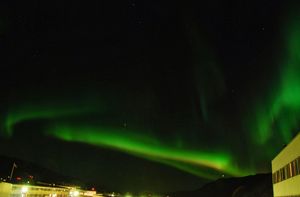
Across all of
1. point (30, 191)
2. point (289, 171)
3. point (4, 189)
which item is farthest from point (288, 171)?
point (30, 191)

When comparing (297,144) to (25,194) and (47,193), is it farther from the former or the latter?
(47,193)

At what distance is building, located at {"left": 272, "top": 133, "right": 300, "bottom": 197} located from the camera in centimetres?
3561

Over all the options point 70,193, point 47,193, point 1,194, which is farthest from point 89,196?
point 1,194

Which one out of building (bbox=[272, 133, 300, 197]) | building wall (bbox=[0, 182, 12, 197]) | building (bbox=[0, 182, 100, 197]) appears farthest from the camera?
building (bbox=[0, 182, 100, 197])

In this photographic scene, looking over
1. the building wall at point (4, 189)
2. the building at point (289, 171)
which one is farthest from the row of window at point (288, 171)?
the building wall at point (4, 189)

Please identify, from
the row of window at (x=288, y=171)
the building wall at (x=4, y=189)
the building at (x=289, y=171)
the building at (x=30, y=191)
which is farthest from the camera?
the building at (x=30, y=191)

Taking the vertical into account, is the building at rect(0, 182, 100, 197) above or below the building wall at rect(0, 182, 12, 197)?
above

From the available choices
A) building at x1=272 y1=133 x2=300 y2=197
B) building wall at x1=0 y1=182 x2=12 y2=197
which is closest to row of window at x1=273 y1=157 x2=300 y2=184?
building at x1=272 y1=133 x2=300 y2=197

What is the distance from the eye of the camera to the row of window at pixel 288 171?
35500 mm

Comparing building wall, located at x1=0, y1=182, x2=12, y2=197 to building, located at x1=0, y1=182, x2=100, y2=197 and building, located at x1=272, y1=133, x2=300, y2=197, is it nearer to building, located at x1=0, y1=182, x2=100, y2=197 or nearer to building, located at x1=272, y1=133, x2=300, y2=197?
building, located at x1=0, y1=182, x2=100, y2=197

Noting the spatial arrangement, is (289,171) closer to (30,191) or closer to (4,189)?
(4,189)

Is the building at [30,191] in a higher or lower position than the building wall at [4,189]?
higher

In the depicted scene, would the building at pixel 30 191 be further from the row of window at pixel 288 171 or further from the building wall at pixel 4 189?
the row of window at pixel 288 171

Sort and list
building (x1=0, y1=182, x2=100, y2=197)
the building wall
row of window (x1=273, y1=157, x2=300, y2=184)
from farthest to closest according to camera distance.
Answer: building (x1=0, y1=182, x2=100, y2=197) → the building wall → row of window (x1=273, y1=157, x2=300, y2=184)
